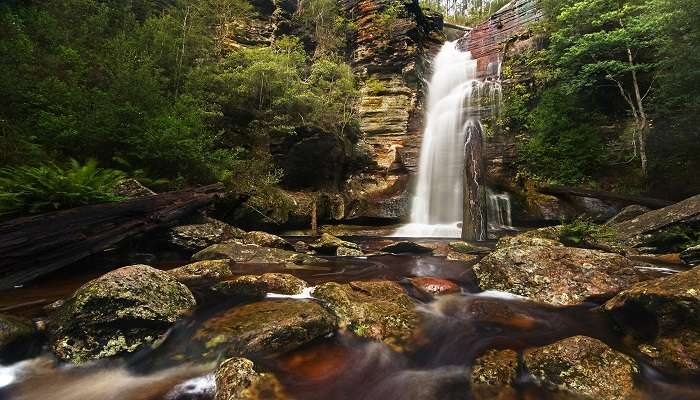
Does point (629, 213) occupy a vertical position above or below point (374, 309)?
above

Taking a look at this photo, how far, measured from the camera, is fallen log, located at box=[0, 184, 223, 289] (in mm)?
4777

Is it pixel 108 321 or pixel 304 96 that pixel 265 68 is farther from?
pixel 108 321

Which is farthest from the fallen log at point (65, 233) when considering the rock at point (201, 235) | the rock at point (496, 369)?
the rock at point (496, 369)

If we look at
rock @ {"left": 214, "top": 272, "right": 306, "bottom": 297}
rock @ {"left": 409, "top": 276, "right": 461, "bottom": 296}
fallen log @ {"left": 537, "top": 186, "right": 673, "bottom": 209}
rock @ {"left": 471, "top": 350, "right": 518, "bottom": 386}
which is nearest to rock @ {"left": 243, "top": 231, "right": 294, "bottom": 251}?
rock @ {"left": 214, "top": 272, "right": 306, "bottom": 297}

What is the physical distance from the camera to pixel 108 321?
3.48m

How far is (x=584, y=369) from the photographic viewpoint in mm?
2844

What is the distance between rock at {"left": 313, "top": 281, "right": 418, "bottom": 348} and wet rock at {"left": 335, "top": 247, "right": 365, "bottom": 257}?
14.7 ft

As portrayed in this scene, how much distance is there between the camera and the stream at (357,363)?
2.89m

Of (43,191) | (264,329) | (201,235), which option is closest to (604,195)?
(264,329)

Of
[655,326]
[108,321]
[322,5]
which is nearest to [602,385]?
[655,326]

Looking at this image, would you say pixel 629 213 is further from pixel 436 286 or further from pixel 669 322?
pixel 669 322

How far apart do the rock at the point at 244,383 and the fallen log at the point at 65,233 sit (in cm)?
433

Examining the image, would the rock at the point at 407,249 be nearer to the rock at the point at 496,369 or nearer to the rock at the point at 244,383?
the rock at the point at 496,369

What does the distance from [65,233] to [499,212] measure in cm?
1473
